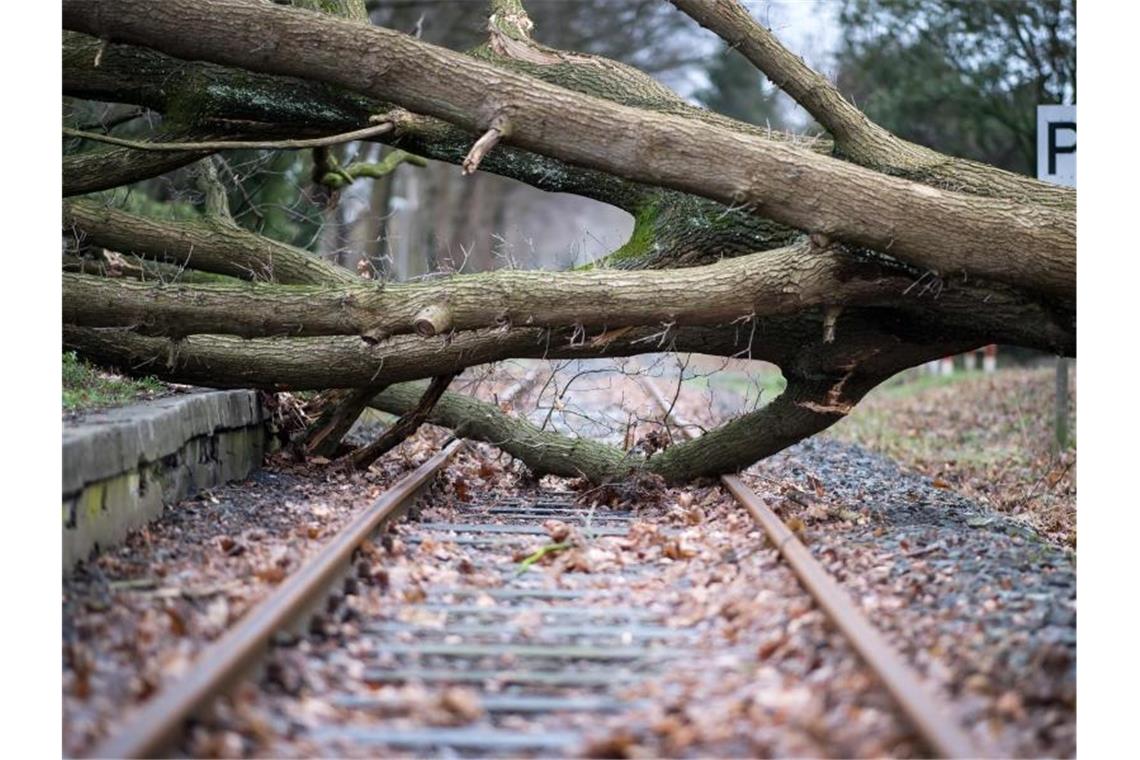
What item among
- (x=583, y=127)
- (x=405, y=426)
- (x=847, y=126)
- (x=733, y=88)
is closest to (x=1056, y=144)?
(x=847, y=126)

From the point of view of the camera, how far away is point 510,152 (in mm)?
9336

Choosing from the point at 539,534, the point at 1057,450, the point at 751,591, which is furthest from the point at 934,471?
the point at 751,591

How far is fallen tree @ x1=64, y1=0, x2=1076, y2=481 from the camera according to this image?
7.16 meters

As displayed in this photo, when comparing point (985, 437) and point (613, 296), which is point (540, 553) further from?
point (985, 437)

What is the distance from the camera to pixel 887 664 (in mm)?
4051

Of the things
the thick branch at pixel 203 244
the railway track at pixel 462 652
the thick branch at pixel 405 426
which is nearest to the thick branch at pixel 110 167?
the thick branch at pixel 203 244

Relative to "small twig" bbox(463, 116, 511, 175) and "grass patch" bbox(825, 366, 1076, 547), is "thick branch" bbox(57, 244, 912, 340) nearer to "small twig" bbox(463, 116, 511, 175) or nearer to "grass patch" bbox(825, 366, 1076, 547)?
"small twig" bbox(463, 116, 511, 175)

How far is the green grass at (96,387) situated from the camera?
23.5 ft

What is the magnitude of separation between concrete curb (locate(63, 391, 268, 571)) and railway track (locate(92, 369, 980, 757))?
42.9 inches

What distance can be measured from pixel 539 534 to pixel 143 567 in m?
2.33

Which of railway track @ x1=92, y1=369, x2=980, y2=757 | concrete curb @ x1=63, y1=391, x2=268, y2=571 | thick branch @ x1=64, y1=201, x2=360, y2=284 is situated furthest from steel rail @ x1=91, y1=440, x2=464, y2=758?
thick branch @ x1=64, y1=201, x2=360, y2=284

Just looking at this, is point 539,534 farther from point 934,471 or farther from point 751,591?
point 934,471

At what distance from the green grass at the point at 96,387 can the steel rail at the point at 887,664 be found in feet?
13.1

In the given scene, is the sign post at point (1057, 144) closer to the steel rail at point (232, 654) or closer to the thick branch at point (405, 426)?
the thick branch at point (405, 426)
